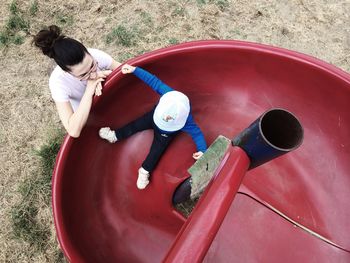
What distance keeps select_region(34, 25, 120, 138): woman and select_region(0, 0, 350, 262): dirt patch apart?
590 mm

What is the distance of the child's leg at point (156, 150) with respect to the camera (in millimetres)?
1421

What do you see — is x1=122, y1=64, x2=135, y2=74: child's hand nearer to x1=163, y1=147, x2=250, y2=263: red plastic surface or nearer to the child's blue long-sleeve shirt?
the child's blue long-sleeve shirt

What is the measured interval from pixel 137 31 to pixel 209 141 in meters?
0.85

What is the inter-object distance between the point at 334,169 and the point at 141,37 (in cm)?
117

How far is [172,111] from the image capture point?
129 cm

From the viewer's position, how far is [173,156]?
150 centimetres

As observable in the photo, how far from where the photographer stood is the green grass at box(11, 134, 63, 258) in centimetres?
168

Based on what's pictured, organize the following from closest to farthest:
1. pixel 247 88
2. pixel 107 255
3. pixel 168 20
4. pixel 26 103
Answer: pixel 107 255
pixel 247 88
pixel 26 103
pixel 168 20

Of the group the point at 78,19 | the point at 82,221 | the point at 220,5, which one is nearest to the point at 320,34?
the point at 220,5

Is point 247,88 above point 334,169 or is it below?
above

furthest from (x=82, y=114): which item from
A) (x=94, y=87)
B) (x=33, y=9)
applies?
(x=33, y=9)

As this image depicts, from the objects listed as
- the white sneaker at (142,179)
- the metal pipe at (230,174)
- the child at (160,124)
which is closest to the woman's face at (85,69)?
the child at (160,124)

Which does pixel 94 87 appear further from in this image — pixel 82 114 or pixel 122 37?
pixel 122 37

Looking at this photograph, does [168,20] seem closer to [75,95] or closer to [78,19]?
[78,19]
